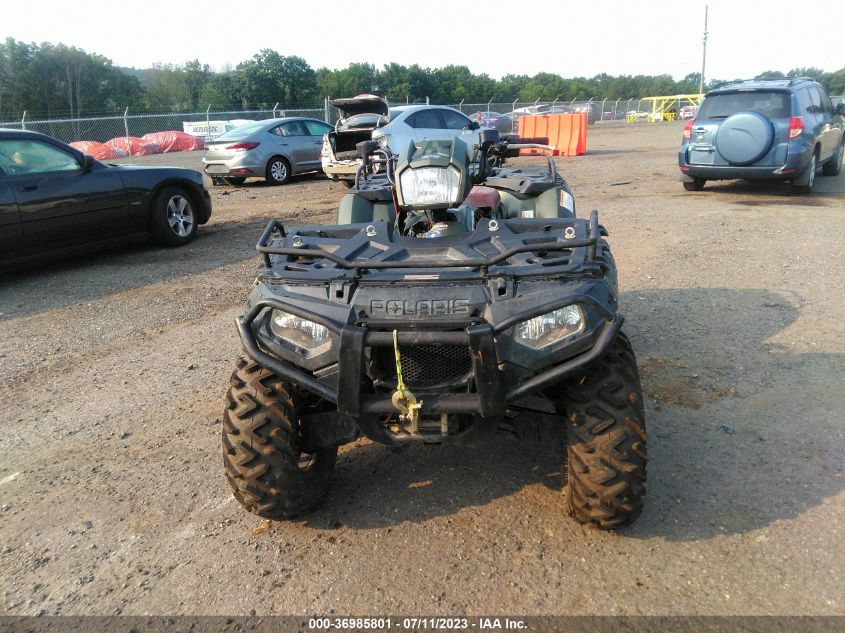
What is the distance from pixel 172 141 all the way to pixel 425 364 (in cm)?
2649

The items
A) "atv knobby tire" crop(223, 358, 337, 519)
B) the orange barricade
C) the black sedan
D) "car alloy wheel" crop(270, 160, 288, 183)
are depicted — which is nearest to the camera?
"atv knobby tire" crop(223, 358, 337, 519)

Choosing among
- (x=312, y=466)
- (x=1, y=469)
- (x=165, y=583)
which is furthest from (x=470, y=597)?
(x=1, y=469)

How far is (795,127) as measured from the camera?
10656mm

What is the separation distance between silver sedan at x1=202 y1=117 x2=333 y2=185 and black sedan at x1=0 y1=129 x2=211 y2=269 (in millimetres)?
6047

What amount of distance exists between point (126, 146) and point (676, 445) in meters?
25.4

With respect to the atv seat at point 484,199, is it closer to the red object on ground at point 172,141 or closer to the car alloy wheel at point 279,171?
the car alloy wheel at point 279,171

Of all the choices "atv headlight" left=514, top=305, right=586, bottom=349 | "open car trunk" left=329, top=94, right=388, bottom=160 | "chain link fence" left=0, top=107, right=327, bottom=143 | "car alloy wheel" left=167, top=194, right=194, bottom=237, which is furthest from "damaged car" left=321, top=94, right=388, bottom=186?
"chain link fence" left=0, top=107, right=327, bottom=143

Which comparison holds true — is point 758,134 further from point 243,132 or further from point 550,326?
point 243,132

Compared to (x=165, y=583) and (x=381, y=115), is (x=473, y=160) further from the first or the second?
(x=381, y=115)


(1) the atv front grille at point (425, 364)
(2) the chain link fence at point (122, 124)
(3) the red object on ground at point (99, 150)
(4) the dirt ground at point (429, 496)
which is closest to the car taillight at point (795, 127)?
(4) the dirt ground at point (429, 496)

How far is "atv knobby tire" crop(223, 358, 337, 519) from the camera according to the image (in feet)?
9.51

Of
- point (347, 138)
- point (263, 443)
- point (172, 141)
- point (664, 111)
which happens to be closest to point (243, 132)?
point (347, 138)

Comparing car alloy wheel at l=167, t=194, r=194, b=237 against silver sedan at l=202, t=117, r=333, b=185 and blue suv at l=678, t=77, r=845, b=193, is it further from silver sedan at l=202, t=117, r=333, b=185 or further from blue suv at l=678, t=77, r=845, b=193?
blue suv at l=678, t=77, r=845, b=193

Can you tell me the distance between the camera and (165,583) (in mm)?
2801
